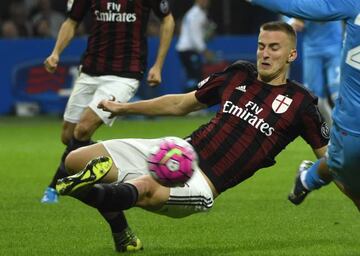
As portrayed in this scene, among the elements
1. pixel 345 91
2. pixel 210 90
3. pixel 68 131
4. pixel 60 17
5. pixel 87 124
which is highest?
pixel 345 91

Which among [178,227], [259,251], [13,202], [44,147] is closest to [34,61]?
[44,147]

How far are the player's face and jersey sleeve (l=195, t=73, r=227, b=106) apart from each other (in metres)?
0.32

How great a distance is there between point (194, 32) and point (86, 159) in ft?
47.8

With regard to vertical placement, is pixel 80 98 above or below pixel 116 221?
below

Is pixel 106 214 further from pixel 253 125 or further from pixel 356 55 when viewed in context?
pixel 356 55

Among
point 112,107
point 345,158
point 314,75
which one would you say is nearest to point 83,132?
point 112,107

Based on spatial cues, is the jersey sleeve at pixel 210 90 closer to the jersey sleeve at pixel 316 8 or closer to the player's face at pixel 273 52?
the player's face at pixel 273 52

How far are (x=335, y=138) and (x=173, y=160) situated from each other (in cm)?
108

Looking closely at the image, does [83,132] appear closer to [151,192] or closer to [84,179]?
[151,192]

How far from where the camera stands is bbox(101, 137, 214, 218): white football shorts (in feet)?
24.2

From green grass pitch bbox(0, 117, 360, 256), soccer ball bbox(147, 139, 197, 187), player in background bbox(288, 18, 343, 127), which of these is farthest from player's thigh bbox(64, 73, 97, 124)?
player in background bbox(288, 18, 343, 127)

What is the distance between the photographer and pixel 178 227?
9.30 m

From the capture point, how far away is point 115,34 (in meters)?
11.1

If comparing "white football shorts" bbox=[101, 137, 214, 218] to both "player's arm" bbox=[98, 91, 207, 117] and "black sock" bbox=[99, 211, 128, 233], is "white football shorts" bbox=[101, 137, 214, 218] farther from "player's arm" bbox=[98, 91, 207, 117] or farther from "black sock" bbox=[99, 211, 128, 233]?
"black sock" bbox=[99, 211, 128, 233]
